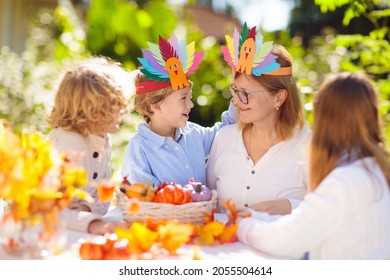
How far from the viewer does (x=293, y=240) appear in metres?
2.34

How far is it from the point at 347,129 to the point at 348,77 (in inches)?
8.0

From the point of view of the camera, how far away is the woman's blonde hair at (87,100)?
3141mm

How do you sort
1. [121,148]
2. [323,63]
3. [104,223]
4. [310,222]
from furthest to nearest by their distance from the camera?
[323,63] < [121,148] < [104,223] < [310,222]

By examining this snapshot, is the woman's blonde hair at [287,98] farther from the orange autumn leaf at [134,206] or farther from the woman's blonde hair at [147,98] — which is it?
the orange autumn leaf at [134,206]

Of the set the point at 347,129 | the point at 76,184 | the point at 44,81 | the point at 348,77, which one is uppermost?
the point at 44,81

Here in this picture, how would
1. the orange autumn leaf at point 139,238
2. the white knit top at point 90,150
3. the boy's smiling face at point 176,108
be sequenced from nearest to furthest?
the orange autumn leaf at point 139,238 → the white knit top at point 90,150 → the boy's smiling face at point 176,108

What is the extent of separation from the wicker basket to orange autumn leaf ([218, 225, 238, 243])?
6.4 inches

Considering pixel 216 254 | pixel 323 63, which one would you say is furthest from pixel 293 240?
pixel 323 63

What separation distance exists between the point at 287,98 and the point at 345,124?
1074 mm

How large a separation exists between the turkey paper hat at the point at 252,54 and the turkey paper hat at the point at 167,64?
0.21 metres

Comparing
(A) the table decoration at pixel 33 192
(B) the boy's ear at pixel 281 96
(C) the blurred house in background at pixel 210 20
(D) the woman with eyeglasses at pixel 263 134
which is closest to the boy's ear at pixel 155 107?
(D) the woman with eyeglasses at pixel 263 134

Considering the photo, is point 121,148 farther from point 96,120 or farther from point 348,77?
point 348,77

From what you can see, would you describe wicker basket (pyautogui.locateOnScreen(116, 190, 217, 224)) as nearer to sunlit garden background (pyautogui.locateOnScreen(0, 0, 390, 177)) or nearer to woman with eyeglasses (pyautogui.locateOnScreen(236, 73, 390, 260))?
woman with eyeglasses (pyautogui.locateOnScreen(236, 73, 390, 260))

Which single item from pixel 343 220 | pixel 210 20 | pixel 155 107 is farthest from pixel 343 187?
pixel 210 20
